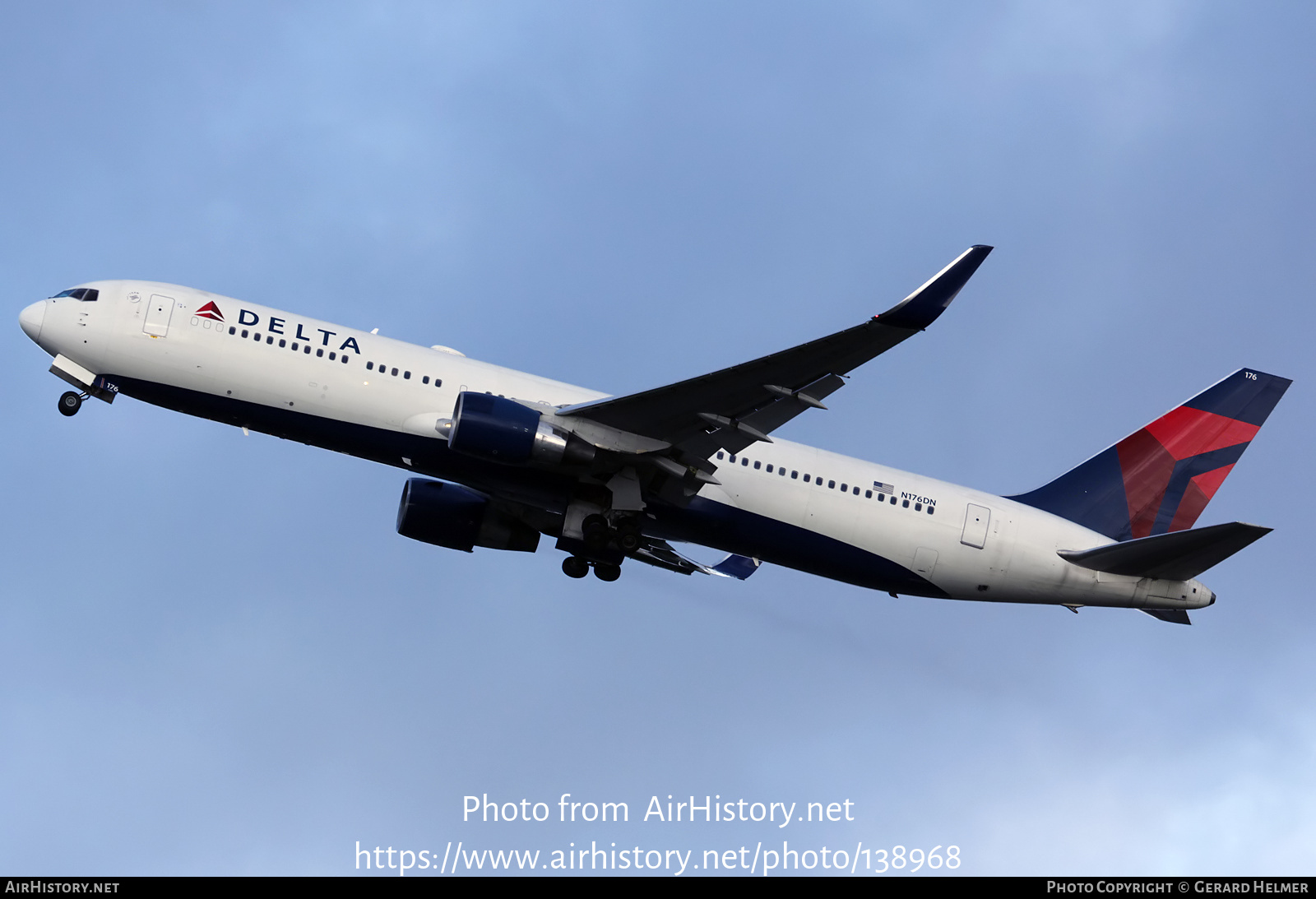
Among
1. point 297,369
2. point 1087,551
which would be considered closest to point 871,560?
point 1087,551

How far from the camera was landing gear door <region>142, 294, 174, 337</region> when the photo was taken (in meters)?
30.2

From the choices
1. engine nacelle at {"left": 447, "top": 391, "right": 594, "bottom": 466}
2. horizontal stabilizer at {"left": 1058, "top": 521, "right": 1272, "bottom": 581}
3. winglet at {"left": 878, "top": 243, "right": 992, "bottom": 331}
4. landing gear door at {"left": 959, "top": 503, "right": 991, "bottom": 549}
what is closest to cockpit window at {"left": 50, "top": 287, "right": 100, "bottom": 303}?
engine nacelle at {"left": 447, "top": 391, "right": 594, "bottom": 466}

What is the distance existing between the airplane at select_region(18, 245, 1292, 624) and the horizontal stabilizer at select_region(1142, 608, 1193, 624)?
59mm

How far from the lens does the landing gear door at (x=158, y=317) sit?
30.2 meters

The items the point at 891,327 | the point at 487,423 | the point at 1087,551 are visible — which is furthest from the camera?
the point at 1087,551

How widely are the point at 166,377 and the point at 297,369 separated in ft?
10.0

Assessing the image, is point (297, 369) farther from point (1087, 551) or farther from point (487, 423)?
point (1087, 551)

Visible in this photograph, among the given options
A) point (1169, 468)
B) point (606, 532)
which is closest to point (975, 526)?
point (1169, 468)

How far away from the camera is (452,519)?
34.8m

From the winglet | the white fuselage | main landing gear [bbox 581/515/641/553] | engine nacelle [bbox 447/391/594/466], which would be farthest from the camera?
main landing gear [bbox 581/515/641/553]

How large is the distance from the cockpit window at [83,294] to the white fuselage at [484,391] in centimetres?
14

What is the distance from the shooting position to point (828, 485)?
32.0 m

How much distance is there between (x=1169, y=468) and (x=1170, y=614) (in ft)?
14.6

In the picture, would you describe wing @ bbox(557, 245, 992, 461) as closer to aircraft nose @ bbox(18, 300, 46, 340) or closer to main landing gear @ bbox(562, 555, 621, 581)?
main landing gear @ bbox(562, 555, 621, 581)
